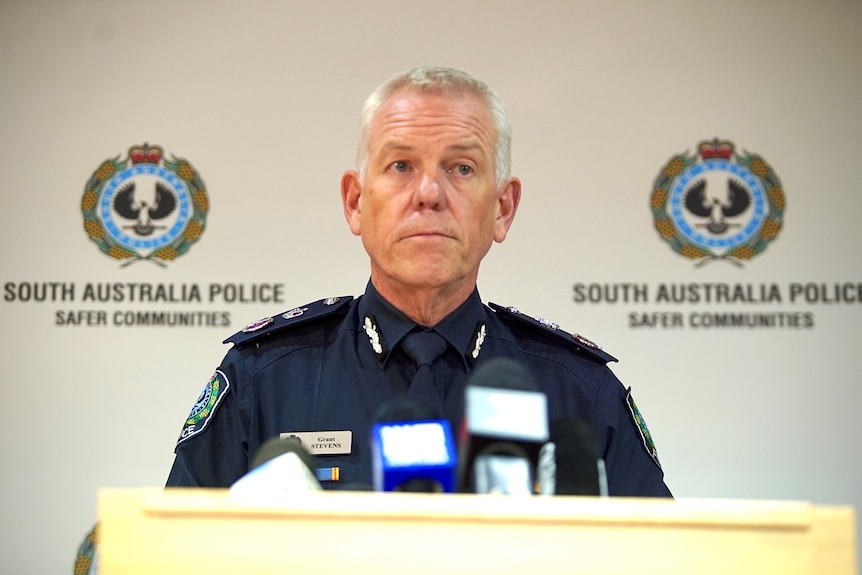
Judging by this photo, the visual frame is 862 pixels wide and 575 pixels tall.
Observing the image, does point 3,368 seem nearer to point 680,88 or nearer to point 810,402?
point 680,88

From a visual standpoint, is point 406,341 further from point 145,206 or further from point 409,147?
point 145,206

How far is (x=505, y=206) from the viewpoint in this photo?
65.0 inches

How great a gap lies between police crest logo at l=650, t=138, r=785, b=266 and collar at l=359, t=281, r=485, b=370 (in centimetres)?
179

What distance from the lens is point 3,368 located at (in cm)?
323

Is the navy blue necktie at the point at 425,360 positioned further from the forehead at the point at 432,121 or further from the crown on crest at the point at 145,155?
the crown on crest at the point at 145,155

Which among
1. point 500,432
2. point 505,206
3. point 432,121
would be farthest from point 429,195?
point 500,432

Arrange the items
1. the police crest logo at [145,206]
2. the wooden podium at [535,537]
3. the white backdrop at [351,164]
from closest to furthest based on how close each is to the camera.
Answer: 1. the wooden podium at [535,537]
2. the white backdrop at [351,164]
3. the police crest logo at [145,206]

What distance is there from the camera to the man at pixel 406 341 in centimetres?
146

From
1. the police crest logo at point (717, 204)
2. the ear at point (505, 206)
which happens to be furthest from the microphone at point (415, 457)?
the police crest logo at point (717, 204)

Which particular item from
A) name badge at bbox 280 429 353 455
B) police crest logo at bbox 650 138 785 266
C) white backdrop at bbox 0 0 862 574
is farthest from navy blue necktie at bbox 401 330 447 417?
police crest logo at bbox 650 138 785 266

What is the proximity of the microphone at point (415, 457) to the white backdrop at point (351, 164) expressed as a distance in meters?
2.47

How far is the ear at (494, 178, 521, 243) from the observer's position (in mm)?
1625

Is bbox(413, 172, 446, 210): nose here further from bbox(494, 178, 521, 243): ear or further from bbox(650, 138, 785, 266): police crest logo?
bbox(650, 138, 785, 266): police crest logo

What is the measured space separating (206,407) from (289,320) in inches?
8.3
